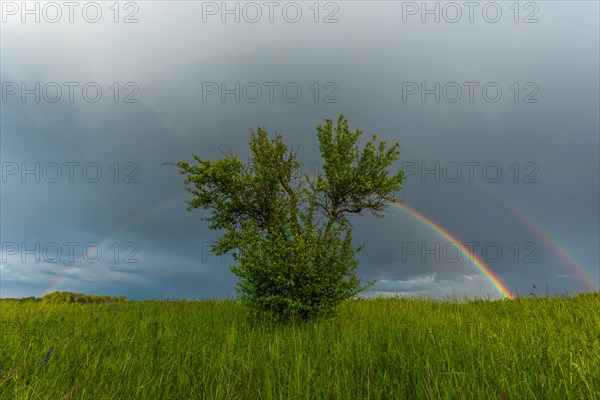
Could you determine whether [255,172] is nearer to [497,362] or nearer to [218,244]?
[218,244]

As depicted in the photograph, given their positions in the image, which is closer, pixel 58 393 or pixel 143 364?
pixel 58 393

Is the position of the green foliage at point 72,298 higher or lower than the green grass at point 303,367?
lower

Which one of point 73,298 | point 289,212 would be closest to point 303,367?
point 289,212

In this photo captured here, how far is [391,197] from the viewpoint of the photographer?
21.6 meters

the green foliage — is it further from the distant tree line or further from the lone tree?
the lone tree

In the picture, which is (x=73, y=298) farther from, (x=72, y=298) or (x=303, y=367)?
(x=303, y=367)

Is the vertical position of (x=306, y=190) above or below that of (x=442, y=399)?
above

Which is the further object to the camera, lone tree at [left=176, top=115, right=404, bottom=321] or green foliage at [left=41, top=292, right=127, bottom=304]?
green foliage at [left=41, top=292, right=127, bottom=304]

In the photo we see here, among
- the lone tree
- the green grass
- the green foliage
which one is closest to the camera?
the green grass

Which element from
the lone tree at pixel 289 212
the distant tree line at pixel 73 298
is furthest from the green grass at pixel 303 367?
the distant tree line at pixel 73 298

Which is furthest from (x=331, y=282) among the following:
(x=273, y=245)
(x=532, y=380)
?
(x=532, y=380)

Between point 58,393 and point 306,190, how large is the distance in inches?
492

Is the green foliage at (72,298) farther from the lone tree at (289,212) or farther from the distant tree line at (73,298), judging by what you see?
the lone tree at (289,212)

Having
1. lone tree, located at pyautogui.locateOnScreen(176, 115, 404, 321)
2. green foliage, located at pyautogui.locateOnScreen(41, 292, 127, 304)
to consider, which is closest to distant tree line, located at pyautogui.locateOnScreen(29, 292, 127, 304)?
green foliage, located at pyautogui.locateOnScreen(41, 292, 127, 304)
